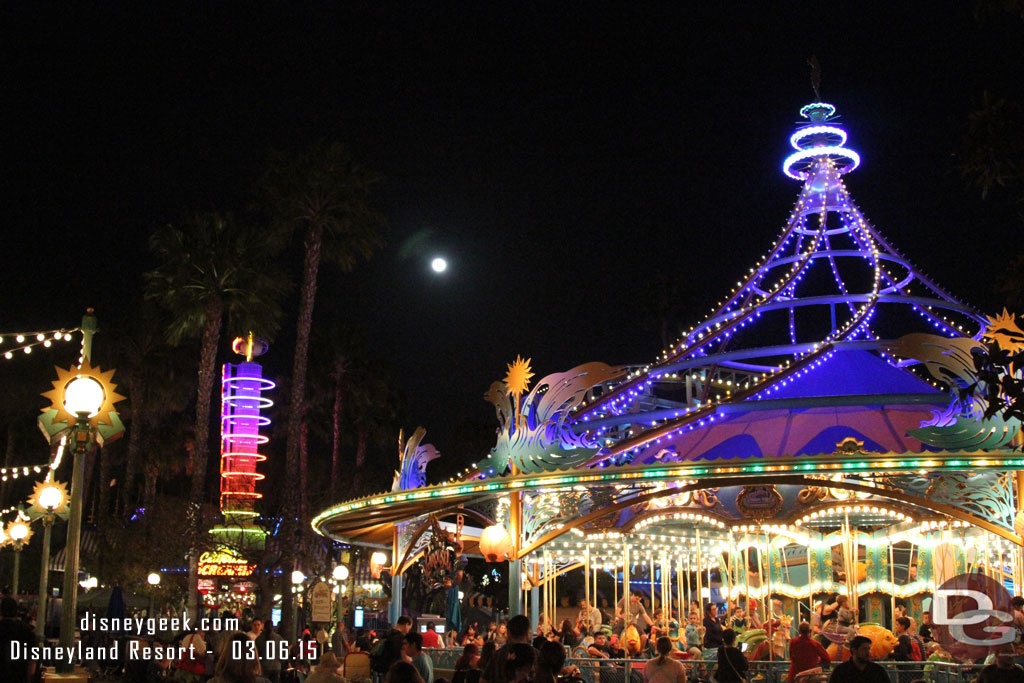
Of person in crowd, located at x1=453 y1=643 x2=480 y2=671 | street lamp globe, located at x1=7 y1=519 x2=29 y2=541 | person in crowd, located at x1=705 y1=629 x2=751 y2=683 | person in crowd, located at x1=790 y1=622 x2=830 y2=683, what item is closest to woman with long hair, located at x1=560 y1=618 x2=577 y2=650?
person in crowd, located at x1=790 y1=622 x2=830 y2=683

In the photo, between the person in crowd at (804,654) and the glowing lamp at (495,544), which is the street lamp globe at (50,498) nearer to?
the glowing lamp at (495,544)

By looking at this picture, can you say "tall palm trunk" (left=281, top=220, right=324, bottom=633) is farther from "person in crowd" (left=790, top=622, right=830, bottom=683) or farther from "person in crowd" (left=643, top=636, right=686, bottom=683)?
"person in crowd" (left=643, top=636, right=686, bottom=683)

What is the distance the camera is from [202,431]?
37906 millimetres

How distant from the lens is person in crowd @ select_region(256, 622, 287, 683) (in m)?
→ 15.0

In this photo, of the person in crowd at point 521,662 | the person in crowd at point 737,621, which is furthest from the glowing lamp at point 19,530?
the person in crowd at point 521,662

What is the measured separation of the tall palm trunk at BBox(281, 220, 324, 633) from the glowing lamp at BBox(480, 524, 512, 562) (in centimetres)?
1633

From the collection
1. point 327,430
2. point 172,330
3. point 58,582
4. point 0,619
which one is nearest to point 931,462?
point 0,619

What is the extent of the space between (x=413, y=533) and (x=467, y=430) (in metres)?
38.6

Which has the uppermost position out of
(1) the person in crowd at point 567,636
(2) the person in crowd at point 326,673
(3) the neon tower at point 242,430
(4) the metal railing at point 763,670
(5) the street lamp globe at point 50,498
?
(3) the neon tower at point 242,430

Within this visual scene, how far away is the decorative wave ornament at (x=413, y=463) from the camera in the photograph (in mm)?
21719

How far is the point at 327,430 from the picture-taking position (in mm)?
56531

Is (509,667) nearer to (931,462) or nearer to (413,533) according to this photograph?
(931,462)

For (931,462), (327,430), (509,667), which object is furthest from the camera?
(327,430)

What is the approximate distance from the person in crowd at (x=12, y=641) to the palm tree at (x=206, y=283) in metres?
29.8
